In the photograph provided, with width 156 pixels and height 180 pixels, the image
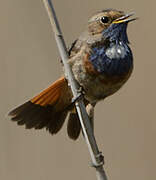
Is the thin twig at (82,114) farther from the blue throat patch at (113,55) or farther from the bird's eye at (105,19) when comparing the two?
the bird's eye at (105,19)

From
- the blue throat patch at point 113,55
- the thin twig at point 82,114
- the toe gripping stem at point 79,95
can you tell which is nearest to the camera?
the thin twig at point 82,114

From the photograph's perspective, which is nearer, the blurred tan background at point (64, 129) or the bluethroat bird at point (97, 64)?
the bluethroat bird at point (97, 64)

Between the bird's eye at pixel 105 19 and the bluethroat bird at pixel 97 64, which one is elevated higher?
the bird's eye at pixel 105 19

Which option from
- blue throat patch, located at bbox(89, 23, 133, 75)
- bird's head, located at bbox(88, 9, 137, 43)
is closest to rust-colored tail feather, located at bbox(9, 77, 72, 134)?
blue throat patch, located at bbox(89, 23, 133, 75)

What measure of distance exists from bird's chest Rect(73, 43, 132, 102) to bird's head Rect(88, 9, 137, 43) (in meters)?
0.08

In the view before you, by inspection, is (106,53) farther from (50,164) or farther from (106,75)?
(50,164)

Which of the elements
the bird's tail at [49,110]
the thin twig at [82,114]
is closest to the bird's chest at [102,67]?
the bird's tail at [49,110]

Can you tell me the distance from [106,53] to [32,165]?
0.99 metres

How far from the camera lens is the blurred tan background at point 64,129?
12.9 ft

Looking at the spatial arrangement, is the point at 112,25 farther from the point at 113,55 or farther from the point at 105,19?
the point at 113,55

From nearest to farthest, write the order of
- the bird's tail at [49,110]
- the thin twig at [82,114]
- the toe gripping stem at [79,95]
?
1. the thin twig at [82,114]
2. the toe gripping stem at [79,95]
3. the bird's tail at [49,110]

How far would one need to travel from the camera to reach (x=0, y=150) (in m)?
3.84

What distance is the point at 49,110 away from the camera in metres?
3.80

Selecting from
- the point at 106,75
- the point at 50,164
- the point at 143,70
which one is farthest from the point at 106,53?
the point at 50,164
